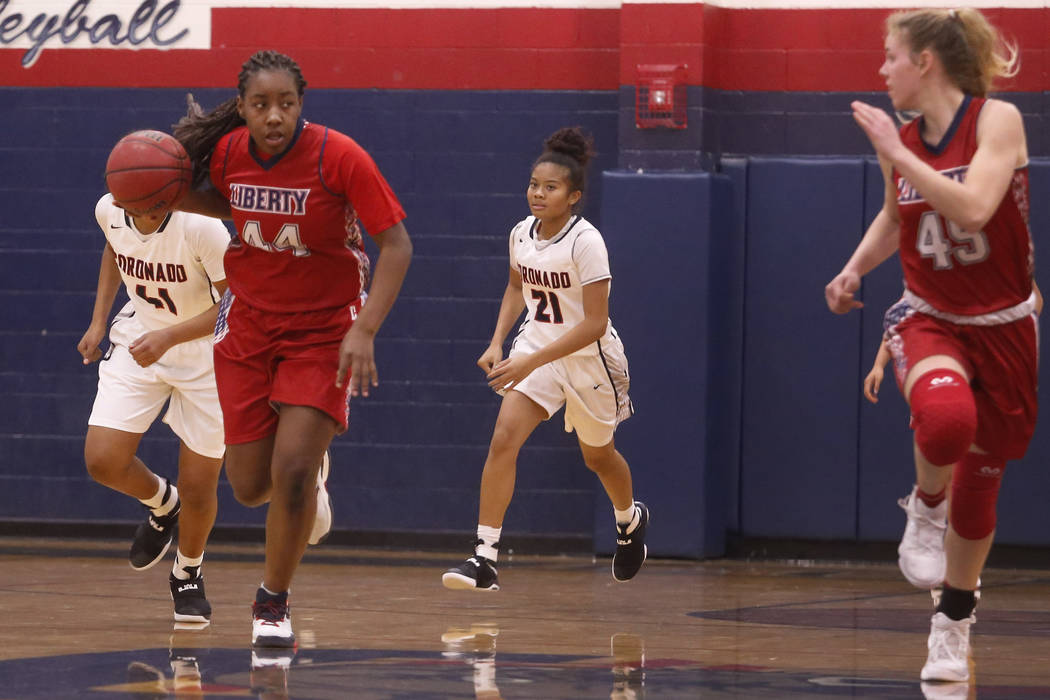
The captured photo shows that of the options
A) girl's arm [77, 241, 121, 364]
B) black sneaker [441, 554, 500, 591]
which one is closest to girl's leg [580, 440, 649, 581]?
black sneaker [441, 554, 500, 591]

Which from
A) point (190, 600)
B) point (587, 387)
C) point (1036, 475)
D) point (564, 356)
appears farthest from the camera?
point (1036, 475)

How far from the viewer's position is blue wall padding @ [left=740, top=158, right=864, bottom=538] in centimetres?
883

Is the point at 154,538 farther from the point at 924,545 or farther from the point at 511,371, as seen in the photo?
the point at 924,545

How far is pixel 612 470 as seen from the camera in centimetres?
701

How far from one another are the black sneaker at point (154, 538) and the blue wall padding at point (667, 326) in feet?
10.2

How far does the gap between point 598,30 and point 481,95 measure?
0.70 metres

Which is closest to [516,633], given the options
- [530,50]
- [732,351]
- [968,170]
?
[968,170]

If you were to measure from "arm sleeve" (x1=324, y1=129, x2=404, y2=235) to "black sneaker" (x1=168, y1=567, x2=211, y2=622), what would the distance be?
1.58 meters

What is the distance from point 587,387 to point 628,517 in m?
0.61

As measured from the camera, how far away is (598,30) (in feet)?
29.9

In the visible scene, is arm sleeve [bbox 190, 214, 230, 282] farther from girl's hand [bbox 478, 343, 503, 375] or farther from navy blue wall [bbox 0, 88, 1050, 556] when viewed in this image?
navy blue wall [bbox 0, 88, 1050, 556]

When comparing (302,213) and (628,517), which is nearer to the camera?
(302,213)

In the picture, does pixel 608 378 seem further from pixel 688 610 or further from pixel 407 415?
pixel 407 415

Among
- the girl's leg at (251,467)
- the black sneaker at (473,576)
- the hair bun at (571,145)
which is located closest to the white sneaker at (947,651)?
the girl's leg at (251,467)
